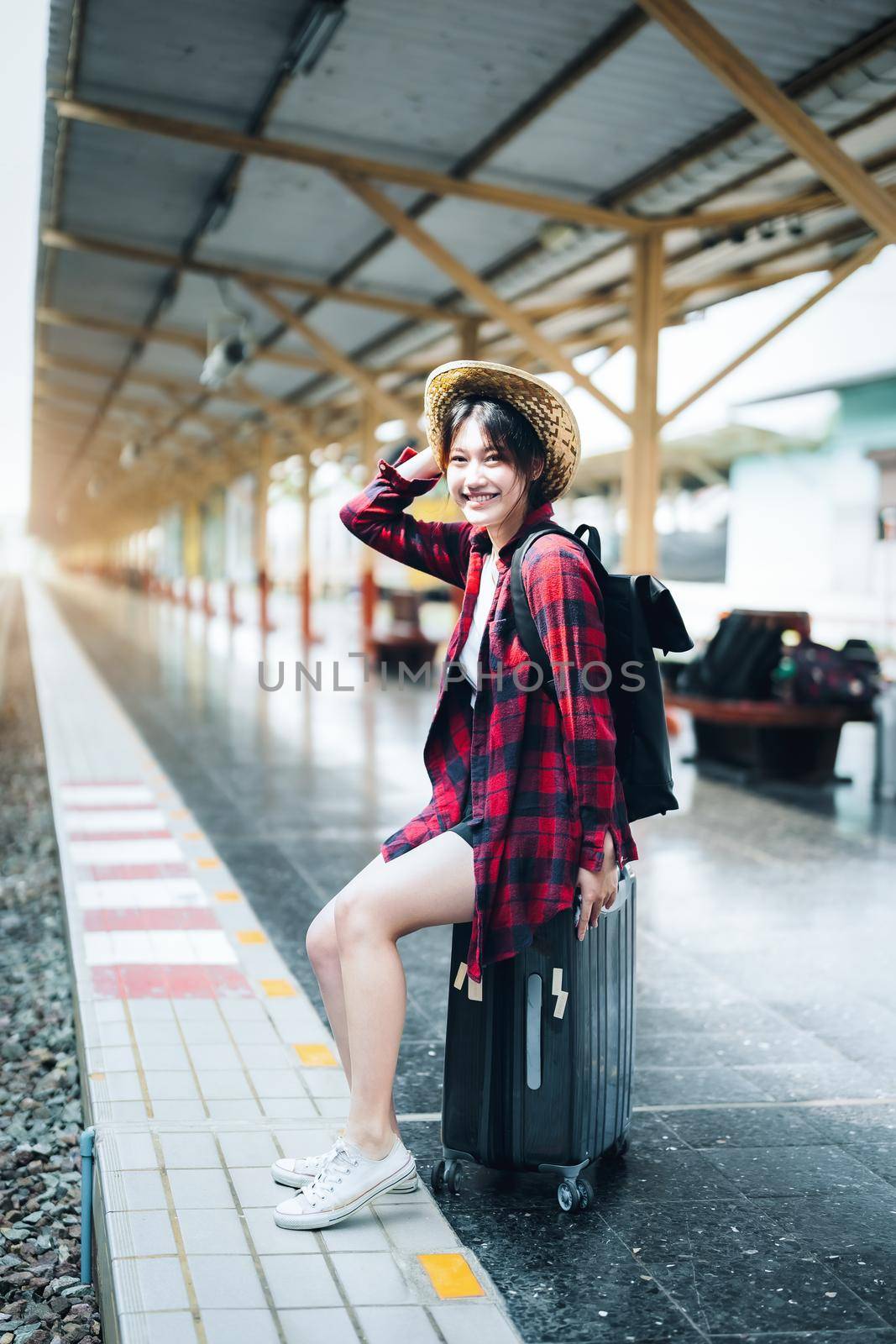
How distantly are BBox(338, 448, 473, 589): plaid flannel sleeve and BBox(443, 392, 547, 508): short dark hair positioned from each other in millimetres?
305

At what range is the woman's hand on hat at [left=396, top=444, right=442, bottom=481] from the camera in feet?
10.2

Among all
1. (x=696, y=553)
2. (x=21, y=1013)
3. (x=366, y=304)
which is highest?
(x=366, y=304)

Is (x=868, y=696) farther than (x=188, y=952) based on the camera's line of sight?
Yes

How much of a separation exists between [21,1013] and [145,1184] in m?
2.05

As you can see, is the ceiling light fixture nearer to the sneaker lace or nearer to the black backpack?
the black backpack

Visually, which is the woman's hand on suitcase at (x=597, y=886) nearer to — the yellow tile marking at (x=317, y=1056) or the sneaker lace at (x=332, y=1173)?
the sneaker lace at (x=332, y=1173)

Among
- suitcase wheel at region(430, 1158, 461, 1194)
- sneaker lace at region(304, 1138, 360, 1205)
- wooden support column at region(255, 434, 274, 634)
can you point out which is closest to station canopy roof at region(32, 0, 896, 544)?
suitcase wheel at region(430, 1158, 461, 1194)

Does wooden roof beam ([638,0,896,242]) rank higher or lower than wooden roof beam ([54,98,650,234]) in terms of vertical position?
lower

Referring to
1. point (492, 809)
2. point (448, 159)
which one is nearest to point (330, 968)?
point (492, 809)

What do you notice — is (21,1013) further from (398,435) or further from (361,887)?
(398,435)

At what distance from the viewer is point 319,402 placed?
2183 cm

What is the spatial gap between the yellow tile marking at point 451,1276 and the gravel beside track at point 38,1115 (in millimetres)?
729

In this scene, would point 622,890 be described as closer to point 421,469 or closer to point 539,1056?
point 539,1056

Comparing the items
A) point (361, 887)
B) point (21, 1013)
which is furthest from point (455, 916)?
point (21, 1013)
